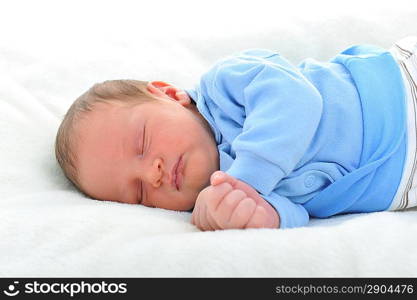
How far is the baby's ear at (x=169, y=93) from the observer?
1.55 m

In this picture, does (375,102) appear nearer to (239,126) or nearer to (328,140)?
(328,140)

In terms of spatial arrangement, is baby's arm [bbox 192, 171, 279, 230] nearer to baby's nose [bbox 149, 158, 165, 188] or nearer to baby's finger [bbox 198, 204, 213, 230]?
baby's finger [bbox 198, 204, 213, 230]

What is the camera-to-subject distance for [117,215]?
4.13 feet

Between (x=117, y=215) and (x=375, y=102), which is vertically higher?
(x=375, y=102)

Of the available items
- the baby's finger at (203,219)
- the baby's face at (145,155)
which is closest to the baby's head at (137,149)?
the baby's face at (145,155)

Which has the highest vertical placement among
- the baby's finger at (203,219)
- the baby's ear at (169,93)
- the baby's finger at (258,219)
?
the baby's ear at (169,93)

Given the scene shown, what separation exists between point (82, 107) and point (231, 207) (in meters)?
0.47

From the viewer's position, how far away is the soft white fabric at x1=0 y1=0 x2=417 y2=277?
1.08 meters

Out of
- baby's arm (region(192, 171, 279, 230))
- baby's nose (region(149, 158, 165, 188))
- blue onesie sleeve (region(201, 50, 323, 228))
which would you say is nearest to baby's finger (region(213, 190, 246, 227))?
baby's arm (region(192, 171, 279, 230))

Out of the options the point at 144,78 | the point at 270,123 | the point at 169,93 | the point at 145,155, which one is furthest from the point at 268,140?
the point at 144,78

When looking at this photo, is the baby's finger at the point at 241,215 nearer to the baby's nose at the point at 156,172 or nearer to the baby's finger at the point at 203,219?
the baby's finger at the point at 203,219

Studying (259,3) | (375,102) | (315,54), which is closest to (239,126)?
(375,102)

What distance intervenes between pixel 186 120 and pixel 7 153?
1.30 ft

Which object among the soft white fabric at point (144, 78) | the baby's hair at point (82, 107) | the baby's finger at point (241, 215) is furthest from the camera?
the baby's hair at point (82, 107)
